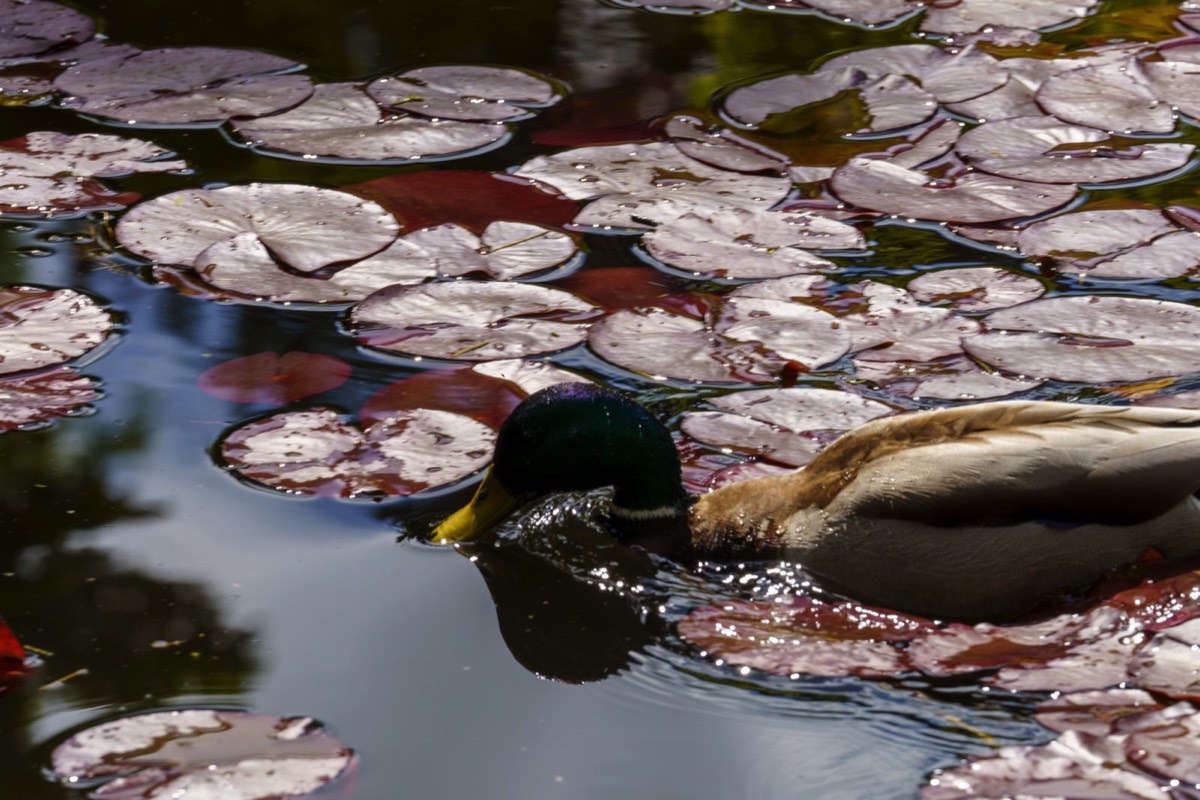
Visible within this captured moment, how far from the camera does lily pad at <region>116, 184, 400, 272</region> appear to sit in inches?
213

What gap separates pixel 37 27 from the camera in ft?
23.7

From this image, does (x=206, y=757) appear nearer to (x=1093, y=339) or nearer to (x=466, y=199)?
→ (x=1093, y=339)

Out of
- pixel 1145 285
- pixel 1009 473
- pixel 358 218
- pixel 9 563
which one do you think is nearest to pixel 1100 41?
pixel 1145 285

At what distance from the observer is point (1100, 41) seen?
282 inches

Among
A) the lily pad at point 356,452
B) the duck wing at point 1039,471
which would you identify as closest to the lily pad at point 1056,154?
the duck wing at point 1039,471

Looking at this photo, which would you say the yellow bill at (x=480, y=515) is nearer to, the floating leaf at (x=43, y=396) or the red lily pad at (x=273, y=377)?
the red lily pad at (x=273, y=377)

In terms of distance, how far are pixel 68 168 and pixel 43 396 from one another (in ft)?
5.39

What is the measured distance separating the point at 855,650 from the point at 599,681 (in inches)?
21.3

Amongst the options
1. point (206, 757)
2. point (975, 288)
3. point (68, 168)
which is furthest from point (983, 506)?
point (68, 168)

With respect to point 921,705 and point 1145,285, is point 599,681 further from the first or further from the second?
point 1145,285

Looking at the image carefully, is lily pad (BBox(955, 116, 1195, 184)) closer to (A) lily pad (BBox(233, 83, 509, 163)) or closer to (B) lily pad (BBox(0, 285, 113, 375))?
(A) lily pad (BBox(233, 83, 509, 163))

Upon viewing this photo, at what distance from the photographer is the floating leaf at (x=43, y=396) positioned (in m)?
4.59

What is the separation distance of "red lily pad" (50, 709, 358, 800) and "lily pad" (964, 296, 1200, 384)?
88.6 inches

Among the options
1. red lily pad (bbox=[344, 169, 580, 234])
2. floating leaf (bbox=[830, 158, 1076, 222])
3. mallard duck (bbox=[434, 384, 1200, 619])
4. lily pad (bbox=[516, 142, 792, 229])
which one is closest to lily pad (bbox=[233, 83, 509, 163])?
red lily pad (bbox=[344, 169, 580, 234])
